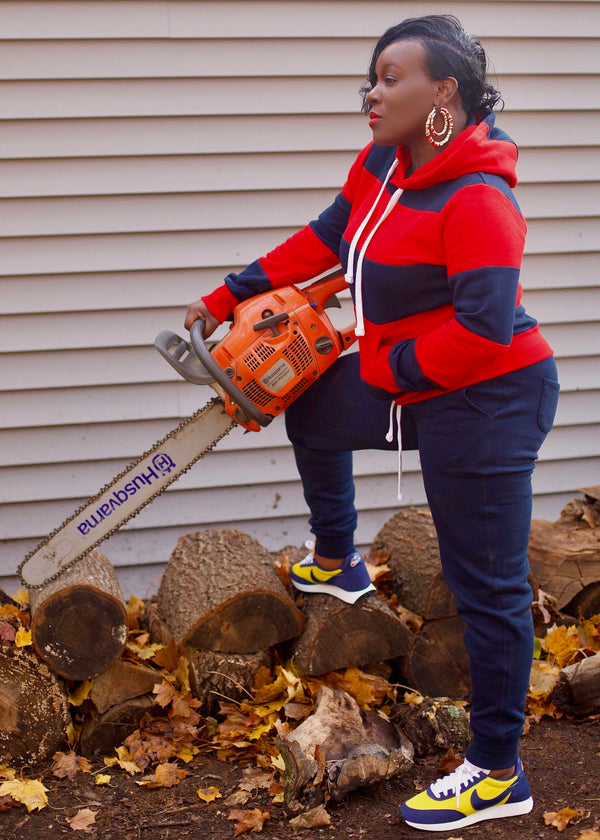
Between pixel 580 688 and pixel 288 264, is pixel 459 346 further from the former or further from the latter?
pixel 580 688

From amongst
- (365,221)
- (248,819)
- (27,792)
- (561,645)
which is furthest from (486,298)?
(27,792)

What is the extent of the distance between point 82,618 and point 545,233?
2.81m

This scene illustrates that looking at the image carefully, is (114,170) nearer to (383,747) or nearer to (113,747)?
(113,747)

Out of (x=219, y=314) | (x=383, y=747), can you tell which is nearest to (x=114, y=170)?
(x=219, y=314)

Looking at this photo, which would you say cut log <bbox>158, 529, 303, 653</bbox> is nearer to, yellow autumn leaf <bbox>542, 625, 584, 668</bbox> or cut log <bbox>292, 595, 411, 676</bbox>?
cut log <bbox>292, 595, 411, 676</bbox>

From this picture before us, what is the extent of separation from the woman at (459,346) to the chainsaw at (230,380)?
0.63ft

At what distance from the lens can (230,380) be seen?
2.66m

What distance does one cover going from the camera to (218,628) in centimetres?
304

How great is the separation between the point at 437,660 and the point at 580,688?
510mm

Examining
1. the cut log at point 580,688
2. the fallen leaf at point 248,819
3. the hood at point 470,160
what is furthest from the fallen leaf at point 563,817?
the hood at point 470,160

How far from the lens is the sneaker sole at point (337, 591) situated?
3064 mm

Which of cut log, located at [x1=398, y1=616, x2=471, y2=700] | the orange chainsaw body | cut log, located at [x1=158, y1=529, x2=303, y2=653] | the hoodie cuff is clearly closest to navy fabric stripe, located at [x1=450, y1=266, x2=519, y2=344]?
the orange chainsaw body

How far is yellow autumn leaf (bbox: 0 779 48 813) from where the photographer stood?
2713 millimetres

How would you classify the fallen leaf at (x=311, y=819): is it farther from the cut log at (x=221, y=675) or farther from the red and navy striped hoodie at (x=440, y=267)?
the red and navy striped hoodie at (x=440, y=267)
